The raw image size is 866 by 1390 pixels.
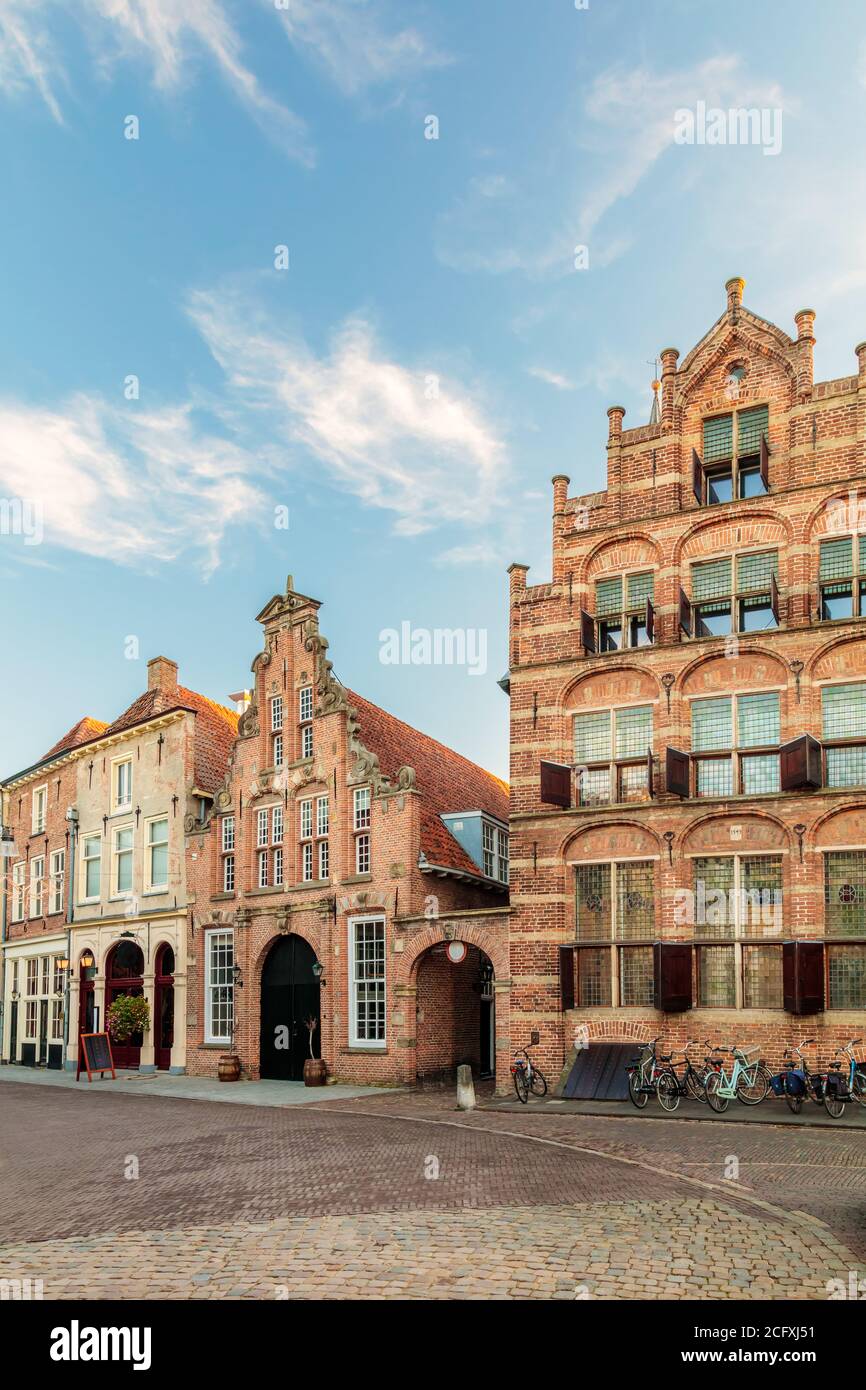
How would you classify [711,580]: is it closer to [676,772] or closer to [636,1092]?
[676,772]

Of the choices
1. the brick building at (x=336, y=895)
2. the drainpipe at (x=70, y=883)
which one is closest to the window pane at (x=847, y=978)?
the brick building at (x=336, y=895)

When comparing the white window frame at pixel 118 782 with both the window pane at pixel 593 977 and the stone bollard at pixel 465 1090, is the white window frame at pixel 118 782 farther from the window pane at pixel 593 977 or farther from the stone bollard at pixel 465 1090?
the stone bollard at pixel 465 1090

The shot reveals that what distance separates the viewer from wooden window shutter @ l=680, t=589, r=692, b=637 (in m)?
24.0

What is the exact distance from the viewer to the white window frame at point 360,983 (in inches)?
1042

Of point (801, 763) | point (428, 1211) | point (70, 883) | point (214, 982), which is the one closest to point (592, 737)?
point (801, 763)

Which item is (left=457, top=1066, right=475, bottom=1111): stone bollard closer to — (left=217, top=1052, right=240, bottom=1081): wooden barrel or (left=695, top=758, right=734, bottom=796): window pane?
(left=695, top=758, right=734, bottom=796): window pane

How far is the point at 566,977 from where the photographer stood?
76.8ft

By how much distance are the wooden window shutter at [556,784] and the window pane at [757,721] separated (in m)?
3.77

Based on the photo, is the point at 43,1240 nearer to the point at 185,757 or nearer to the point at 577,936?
the point at 577,936

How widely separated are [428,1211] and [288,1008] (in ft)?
60.3

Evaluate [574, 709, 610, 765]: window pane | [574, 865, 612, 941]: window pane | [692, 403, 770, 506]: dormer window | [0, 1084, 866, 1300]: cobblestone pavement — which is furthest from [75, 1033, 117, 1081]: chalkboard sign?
[692, 403, 770, 506]: dormer window

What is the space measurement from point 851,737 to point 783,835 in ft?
7.62

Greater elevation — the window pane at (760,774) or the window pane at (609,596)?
the window pane at (609,596)

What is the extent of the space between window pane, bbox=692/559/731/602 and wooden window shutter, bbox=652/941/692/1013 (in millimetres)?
7439
